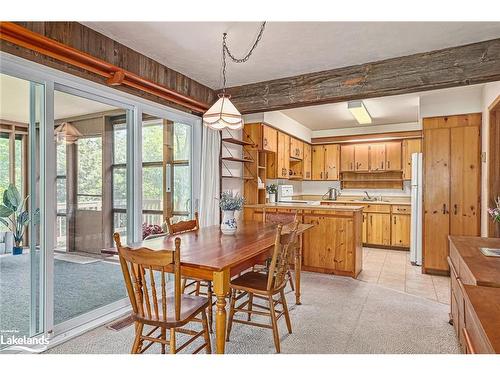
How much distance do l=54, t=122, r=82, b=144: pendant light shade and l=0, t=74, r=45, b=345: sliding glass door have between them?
26 centimetres

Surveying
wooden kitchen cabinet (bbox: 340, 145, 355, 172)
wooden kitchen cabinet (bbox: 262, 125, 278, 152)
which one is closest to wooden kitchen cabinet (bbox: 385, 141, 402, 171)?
wooden kitchen cabinet (bbox: 340, 145, 355, 172)

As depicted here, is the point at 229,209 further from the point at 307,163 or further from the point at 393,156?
the point at 393,156

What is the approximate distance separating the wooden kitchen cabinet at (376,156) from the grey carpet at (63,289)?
5.23 metres

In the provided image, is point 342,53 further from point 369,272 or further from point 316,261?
point 369,272

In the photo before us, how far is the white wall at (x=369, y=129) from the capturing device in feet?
19.7

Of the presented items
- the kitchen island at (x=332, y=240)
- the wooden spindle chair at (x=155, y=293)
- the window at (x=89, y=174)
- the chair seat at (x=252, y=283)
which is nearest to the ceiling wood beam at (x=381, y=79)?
the kitchen island at (x=332, y=240)

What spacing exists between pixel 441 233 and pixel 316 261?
1721mm

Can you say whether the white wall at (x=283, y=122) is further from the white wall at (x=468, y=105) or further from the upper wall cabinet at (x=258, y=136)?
the white wall at (x=468, y=105)

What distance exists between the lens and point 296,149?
6023 mm

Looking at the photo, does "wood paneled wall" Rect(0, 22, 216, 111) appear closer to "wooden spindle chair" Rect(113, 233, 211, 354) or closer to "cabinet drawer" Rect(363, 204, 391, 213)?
"wooden spindle chair" Rect(113, 233, 211, 354)

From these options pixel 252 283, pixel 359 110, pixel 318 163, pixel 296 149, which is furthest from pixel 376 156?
pixel 252 283

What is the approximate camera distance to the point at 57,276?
251cm
